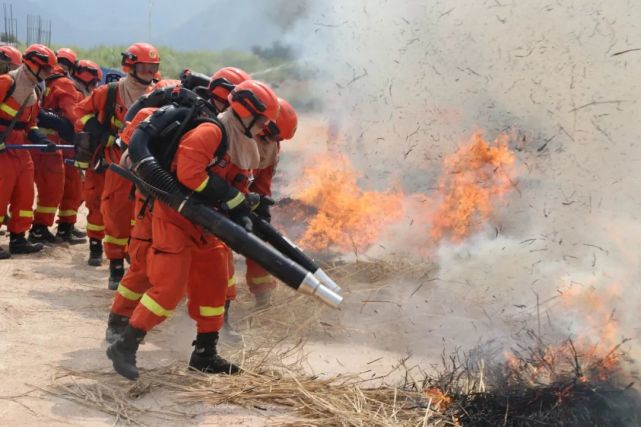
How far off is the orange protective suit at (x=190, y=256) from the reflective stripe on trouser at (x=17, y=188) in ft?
11.9

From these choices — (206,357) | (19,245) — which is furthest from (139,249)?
(19,245)

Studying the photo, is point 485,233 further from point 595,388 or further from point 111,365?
point 111,365

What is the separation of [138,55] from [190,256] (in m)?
2.75

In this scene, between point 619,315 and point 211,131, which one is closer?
point 211,131

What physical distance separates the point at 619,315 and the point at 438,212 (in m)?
2.70

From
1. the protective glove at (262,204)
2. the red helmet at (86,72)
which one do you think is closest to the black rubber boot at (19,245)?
the red helmet at (86,72)

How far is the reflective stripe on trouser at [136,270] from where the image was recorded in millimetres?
4496

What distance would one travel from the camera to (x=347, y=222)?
7.64 m

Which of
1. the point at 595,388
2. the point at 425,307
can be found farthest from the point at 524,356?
the point at 425,307

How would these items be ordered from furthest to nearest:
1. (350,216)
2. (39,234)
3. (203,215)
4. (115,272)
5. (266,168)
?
(39,234)
(350,216)
(115,272)
(266,168)
(203,215)

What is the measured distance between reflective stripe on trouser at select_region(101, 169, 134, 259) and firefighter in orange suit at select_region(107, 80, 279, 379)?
194 cm

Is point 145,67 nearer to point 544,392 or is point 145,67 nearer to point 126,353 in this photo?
point 126,353

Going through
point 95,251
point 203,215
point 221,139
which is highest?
point 221,139

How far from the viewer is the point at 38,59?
260 inches
